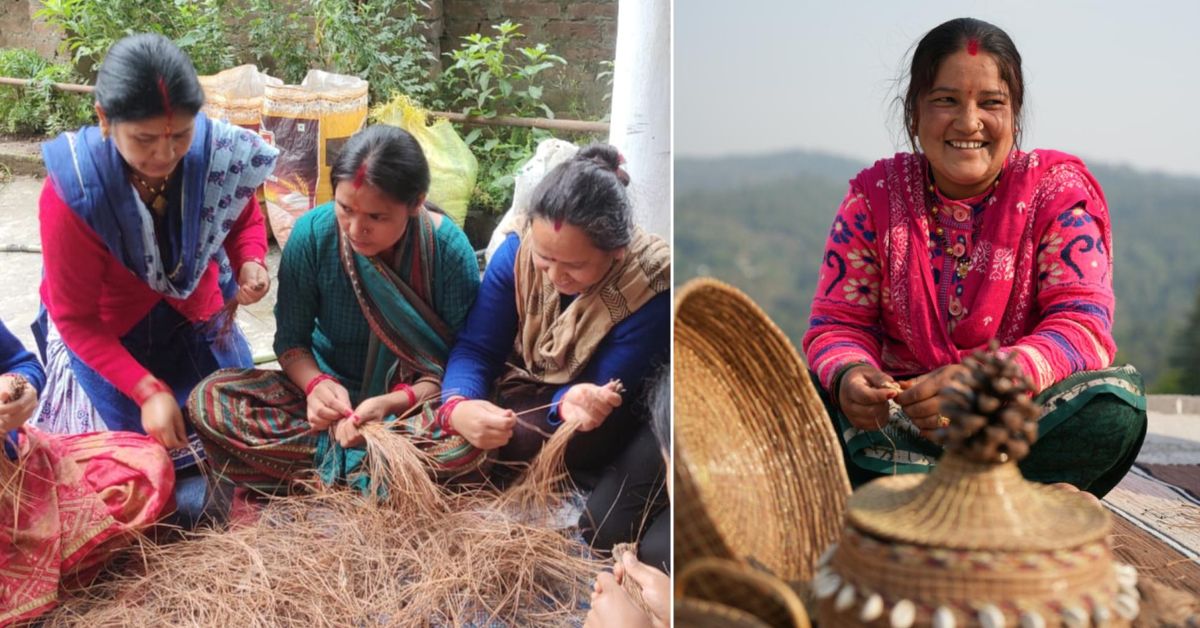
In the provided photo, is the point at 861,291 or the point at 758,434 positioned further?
the point at 861,291

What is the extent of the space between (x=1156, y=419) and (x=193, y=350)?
3.06m

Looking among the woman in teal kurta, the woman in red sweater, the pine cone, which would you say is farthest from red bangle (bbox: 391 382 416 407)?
the pine cone

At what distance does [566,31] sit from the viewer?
2270mm

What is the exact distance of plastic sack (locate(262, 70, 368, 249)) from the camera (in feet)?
7.18

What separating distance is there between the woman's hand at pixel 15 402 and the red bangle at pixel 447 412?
2.38 feet

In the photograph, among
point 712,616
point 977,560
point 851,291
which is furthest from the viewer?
point 851,291

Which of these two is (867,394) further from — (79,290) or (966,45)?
(79,290)

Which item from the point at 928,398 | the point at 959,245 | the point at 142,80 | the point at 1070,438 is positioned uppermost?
the point at 142,80

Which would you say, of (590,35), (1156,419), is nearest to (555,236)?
(590,35)

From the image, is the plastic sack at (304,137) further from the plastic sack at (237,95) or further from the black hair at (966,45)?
the black hair at (966,45)

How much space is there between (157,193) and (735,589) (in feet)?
3.95

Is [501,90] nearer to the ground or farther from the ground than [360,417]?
farther from the ground

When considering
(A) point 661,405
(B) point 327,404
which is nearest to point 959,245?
(A) point 661,405

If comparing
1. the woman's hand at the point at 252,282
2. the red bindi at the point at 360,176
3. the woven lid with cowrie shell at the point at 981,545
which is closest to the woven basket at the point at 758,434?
the woven lid with cowrie shell at the point at 981,545
